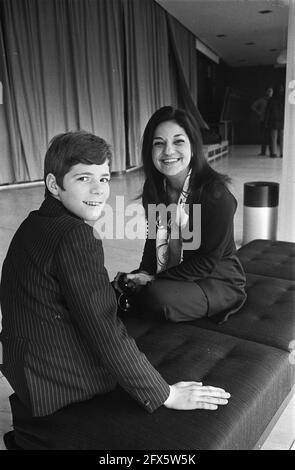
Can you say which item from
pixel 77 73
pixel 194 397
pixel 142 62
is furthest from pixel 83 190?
pixel 142 62

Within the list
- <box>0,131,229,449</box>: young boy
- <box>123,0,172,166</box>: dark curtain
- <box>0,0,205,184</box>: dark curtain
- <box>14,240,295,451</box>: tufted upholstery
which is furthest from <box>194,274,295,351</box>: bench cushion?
<box>123,0,172,166</box>: dark curtain

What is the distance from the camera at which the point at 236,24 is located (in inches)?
424

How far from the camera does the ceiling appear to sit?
362 inches

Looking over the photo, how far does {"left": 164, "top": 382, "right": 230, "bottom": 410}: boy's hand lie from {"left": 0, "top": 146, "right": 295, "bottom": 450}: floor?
0.40 m

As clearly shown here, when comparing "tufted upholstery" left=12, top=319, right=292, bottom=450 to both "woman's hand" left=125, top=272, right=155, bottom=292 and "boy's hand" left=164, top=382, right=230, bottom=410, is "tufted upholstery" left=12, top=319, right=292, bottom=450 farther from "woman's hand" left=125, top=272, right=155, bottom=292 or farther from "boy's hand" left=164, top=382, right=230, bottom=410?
"woman's hand" left=125, top=272, right=155, bottom=292

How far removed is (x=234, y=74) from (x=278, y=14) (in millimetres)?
7865

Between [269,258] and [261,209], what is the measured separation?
111 centimetres

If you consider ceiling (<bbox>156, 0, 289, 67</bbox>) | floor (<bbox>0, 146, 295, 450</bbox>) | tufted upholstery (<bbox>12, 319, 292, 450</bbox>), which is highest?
ceiling (<bbox>156, 0, 289, 67</bbox>)

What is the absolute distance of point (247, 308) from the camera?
5.55 feet

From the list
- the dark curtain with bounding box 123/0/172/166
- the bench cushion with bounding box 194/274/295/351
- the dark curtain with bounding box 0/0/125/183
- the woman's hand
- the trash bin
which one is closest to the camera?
the bench cushion with bounding box 194/274/295/351

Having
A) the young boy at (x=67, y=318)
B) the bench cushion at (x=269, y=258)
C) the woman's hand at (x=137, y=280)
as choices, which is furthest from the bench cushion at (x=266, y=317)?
the young boy at (x=67, y=318)

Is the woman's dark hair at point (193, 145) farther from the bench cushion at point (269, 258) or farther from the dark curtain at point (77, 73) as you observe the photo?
the dark curtain at point (77, 73)

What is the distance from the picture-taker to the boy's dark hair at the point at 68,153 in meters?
1.01

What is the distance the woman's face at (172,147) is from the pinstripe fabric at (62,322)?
0.76 metres
